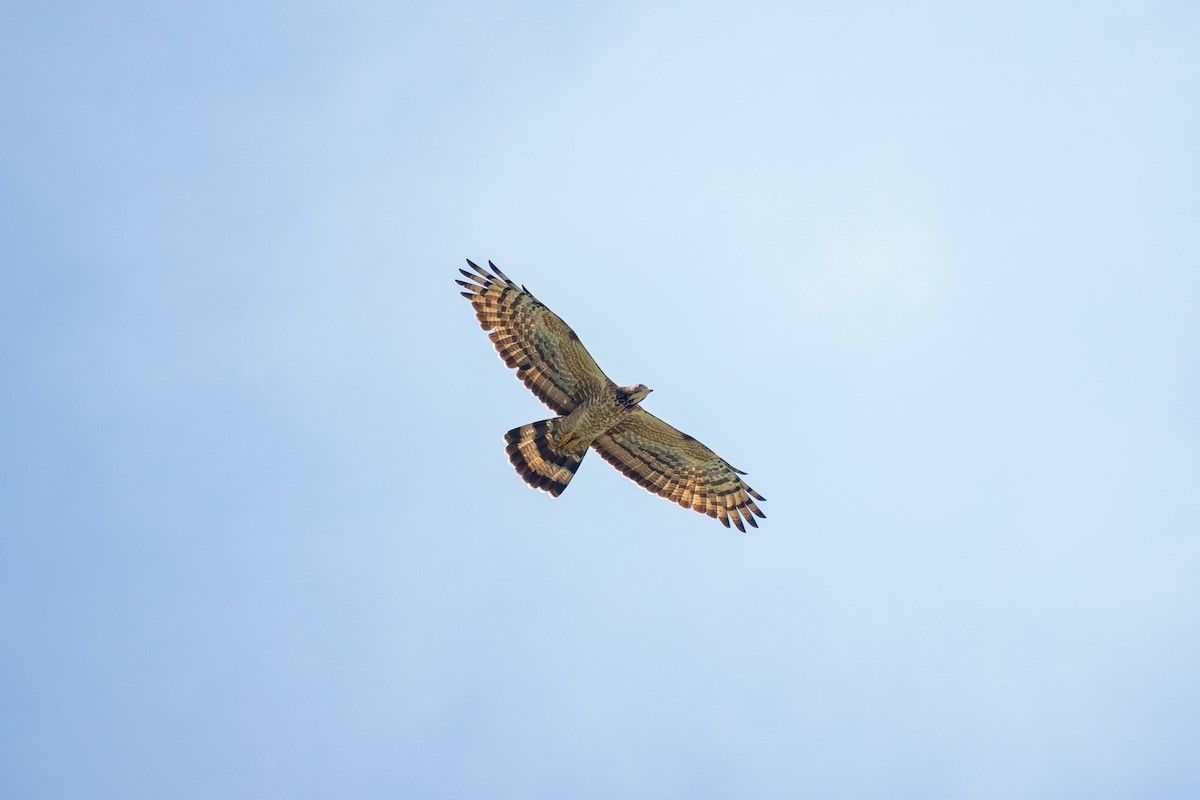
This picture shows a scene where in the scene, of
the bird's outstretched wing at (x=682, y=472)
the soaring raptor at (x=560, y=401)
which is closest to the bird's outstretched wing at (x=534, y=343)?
the soaring raptor at (x=560, y=401)

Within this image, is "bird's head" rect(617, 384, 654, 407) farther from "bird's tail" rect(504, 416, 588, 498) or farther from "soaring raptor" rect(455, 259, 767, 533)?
"bird's tail" rect(504, 416, 588, 498)

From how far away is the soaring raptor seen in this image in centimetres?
1619

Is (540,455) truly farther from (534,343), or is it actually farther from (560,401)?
(534,343)

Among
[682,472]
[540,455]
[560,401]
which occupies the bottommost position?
[540,455]

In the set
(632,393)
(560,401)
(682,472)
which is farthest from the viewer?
(682,472)

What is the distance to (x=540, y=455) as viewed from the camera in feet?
54.5

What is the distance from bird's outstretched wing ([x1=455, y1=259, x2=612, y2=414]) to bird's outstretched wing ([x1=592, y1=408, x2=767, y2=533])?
99 centimetres

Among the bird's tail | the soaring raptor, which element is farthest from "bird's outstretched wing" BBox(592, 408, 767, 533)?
the bird's tail

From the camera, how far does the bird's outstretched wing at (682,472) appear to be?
17109mm

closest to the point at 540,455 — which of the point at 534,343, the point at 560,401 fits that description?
the point at 560,401

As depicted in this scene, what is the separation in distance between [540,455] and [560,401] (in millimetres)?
757

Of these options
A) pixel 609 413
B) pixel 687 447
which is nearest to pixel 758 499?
pixel 687 447

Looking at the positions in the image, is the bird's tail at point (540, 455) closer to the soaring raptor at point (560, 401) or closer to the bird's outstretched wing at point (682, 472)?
the soaring raptor at point (560, 401)

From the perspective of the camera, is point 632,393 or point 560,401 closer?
point 632,393
